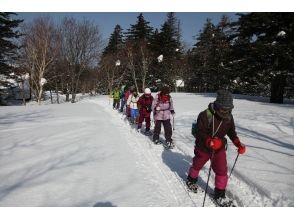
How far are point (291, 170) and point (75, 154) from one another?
195 inches

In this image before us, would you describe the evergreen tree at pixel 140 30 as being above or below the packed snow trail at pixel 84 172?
above

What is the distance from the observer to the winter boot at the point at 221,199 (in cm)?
515

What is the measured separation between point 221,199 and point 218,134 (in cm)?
105

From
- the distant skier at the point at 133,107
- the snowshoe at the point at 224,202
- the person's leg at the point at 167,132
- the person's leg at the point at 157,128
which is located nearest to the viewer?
the snowshoe at the point at 224,202

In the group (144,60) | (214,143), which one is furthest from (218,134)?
(144,60)

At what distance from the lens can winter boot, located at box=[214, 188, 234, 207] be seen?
5148mm

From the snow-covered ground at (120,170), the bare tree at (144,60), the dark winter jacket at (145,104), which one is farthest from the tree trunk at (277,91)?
the bare tree at (144,60)

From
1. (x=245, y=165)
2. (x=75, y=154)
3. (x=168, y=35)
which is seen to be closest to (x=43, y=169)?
(x=75, y=154)

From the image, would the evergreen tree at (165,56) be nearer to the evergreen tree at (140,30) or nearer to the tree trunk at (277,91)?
the evergreen tree at (140,30)

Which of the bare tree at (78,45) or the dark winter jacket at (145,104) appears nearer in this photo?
the dark winter jacket at (145,104)

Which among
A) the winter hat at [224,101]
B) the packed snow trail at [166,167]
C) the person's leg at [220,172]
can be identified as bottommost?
the packed snow trail at [166,167]

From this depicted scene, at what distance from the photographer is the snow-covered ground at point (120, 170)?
528 cm

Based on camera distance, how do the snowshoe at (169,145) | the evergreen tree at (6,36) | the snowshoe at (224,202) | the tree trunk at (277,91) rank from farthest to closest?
1. the evergreen tree at (6,36)
2. the tree trunk at (277,91)
3. the snowshoe at (169,145)
4. the snowshoe at (224,202)

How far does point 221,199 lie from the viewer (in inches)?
206
